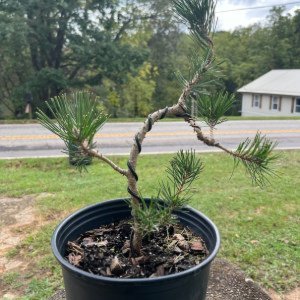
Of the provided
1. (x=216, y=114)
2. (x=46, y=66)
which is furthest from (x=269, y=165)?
(x=46, y=66)

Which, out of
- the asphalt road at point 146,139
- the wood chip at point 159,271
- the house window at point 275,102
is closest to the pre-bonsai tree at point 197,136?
the wood chip at point 159,271

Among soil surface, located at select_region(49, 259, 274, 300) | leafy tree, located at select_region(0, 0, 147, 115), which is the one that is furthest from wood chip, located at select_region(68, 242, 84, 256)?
leafy tree, located at select_region(0, 0, 147, 115)

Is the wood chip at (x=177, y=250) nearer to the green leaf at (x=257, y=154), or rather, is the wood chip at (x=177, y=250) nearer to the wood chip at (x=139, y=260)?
the wood chip at (x=139, y=260)

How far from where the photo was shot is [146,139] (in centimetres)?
902

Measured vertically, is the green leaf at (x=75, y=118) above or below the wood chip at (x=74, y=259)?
above

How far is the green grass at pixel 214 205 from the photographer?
2762mm

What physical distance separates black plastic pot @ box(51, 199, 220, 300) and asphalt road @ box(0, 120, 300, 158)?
193 inches

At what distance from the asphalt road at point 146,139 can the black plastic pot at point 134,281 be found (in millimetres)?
4909

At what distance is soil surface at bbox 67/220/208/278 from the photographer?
60.3 inches

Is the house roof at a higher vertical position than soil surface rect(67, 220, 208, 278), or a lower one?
higher

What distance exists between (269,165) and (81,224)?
98cm

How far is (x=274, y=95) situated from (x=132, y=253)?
2524cm

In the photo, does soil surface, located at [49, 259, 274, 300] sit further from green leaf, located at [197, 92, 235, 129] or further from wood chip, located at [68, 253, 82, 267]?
green leaf, located at [197, 92, 235, 129]

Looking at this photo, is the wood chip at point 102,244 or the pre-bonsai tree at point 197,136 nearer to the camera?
the pre-bonsai tree at point 197,136
